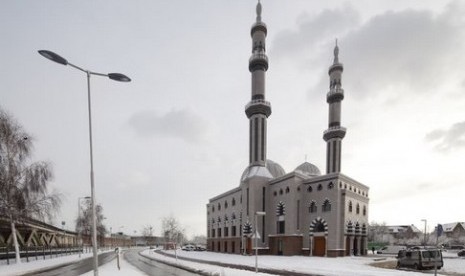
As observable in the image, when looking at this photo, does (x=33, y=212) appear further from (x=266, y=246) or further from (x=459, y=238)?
(x=459, y=238)

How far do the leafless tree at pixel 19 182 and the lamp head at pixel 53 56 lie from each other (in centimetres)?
2641

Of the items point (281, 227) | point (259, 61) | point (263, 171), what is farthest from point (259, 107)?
point (281, 227)

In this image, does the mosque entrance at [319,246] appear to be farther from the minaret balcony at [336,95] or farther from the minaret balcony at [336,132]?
the minaret balcony at [336,95]

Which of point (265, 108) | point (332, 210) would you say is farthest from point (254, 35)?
point (332, 210)

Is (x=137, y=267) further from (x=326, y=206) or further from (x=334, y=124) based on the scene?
(x=334, y=124)

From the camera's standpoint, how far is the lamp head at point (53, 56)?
35.3ft

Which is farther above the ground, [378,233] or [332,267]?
[332,267]

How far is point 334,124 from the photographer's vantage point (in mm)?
65000

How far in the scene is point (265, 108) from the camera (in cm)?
6241

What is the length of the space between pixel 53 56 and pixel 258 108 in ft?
172

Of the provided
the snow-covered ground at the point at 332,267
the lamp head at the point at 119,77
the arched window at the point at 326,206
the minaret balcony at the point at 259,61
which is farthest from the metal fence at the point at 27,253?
the minaret balcony at the point at 259,61

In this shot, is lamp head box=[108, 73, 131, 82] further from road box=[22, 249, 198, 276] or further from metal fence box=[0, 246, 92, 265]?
metal fence box=[0, 246, 92, 265]

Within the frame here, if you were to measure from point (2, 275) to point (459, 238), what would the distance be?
133762 millimetres

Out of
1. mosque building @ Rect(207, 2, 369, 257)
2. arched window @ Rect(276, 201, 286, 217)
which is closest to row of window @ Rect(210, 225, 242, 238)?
mosque building @ Rect(207, 2, 369, 257)
